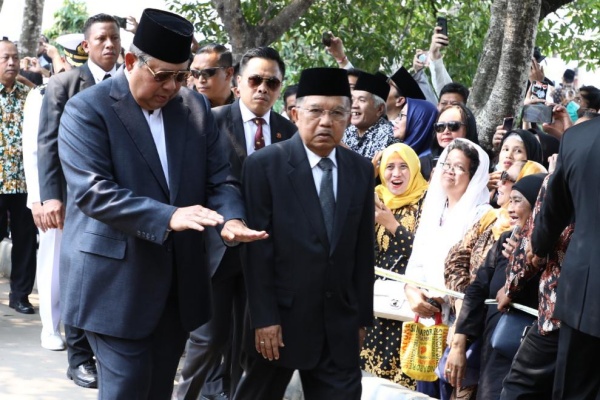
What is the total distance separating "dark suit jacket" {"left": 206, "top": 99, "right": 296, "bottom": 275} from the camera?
6727mm

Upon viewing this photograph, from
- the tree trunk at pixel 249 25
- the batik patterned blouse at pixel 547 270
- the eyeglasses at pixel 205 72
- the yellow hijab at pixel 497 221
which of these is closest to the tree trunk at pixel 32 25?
the tree trunk at pixel 249 25

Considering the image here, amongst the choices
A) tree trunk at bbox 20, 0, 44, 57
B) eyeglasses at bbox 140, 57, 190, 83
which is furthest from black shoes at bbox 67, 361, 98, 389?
tree trunk at bbox 20, 0, 44, 57

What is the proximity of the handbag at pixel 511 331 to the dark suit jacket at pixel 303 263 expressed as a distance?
89 cm

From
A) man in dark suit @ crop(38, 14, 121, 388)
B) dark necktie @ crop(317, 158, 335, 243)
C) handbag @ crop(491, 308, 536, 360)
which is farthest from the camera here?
man in dark suit @ crop(38, 14, 121, 388)

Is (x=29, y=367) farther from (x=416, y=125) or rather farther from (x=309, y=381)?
(x=416, y=125)

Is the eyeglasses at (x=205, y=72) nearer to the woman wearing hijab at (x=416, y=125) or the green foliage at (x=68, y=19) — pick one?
the woman wearing hijab at (x=416, y=125)

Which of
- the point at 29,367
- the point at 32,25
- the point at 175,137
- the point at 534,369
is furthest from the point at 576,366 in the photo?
the point at 32,25

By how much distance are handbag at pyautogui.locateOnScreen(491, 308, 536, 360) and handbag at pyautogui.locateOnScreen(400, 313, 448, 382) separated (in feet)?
3.32

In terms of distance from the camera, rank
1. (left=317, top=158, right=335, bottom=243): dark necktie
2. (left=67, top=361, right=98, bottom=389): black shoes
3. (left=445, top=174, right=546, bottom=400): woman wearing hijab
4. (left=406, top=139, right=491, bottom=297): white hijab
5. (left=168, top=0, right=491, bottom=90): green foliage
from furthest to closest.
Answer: (left=168, top=0, right=491, bottom=90): green foliage → (left=67, top=361, right=98, bottom=389): black shoes → (left=406, top=139, right=491, bottom=297): white hijab → (left=445, top=174, right=546, bottom=400): woman wearing hijab → (left=317, top=158, right=335, bottom=243): dark necktie

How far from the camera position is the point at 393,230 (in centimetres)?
766

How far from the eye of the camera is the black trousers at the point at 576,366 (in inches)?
211

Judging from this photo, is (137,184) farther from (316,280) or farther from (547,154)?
(547,154)

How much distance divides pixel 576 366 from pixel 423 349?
6.36ft

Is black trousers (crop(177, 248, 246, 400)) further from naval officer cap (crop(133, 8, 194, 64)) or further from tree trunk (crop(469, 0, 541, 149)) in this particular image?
tree trunk (crop(469, 0, 541, 149))
